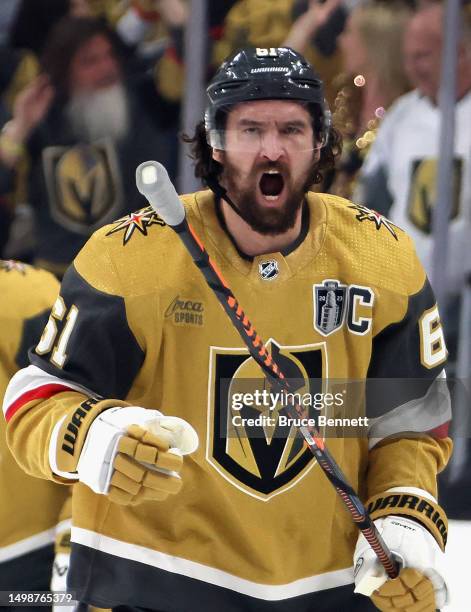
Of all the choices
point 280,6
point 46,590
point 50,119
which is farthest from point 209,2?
point 46,590

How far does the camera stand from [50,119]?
4066mm

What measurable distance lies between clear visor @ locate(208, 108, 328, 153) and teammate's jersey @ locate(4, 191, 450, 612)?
0.10 m

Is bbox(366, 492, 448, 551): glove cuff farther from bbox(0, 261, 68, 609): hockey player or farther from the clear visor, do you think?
bbox(0, 261, 68, 609): hockey player

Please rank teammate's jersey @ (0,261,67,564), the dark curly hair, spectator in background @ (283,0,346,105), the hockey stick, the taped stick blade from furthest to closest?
1. spectator in background @ (283,0,346,105)
2. teammate's jersey @ (0,261,67,564)
3. the dark curly hair
4. the hockey stick
5. the taped stick blade

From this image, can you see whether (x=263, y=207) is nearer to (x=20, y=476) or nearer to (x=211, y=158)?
(x=211, y=158)

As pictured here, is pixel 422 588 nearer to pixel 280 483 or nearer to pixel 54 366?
pixel 280 483

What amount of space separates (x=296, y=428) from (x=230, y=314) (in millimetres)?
222

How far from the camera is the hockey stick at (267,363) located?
173 centimetres

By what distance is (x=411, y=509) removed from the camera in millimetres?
1930

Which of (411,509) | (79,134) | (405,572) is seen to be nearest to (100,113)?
(79,134)

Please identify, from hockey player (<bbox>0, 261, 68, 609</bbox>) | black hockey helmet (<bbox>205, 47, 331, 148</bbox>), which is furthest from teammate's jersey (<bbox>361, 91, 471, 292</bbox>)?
black hockey helmet (<bbox>205, 47, 331, 148</bbox>)

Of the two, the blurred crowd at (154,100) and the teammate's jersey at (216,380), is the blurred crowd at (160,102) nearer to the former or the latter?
the blurred crowd at (154,100)

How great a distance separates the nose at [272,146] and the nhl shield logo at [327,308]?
0.67 ft

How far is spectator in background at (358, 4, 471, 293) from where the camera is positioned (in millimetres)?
3904
